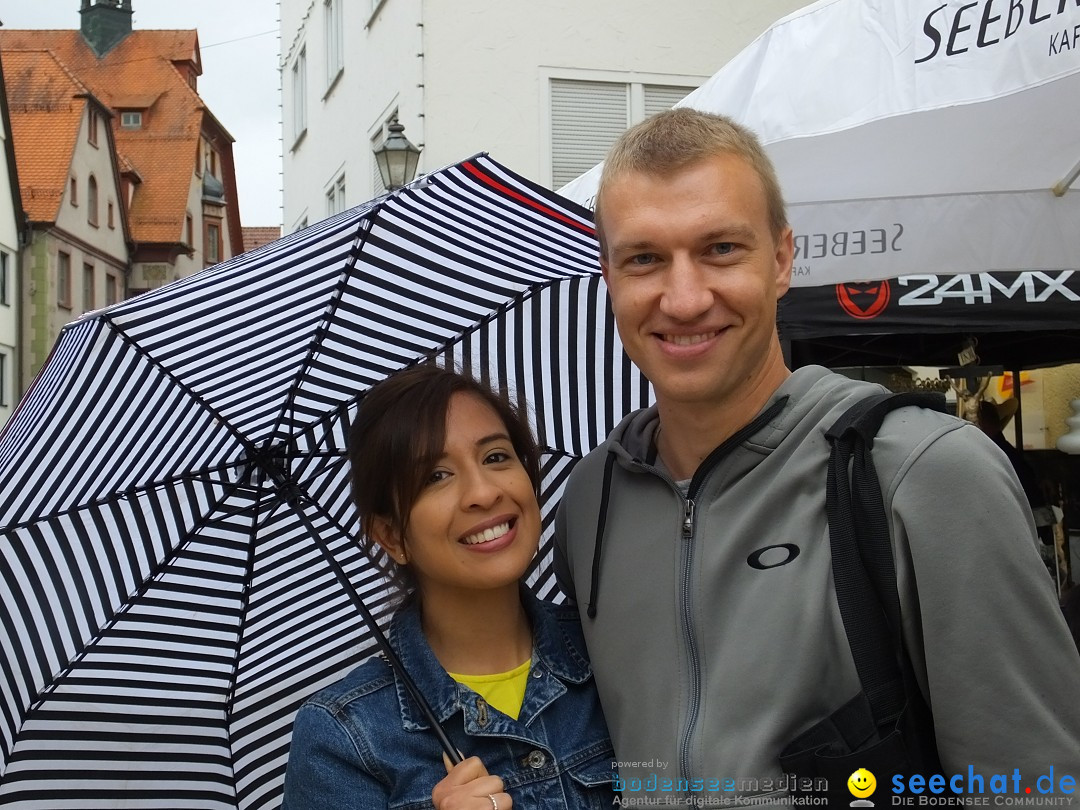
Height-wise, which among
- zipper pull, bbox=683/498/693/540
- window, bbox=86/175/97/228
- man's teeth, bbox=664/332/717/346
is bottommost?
zipper pull, bbox=683/498/693/540

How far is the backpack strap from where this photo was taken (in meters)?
1.62

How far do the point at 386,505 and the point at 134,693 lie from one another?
2.64 feet

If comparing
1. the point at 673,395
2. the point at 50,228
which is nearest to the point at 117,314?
the point at 673,395

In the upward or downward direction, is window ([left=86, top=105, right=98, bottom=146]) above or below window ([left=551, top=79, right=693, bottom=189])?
above

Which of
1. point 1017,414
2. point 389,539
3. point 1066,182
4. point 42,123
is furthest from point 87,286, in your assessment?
point 389,539

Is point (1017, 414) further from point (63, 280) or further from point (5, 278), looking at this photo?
point (63, 280)

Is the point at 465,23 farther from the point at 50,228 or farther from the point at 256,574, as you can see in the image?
the point at 50,228

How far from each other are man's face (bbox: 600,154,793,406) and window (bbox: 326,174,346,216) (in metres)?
15.2

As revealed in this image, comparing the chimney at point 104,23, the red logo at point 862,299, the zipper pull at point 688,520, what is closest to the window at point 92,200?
the chimney at point 104,23

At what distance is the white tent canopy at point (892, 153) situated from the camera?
3752mm

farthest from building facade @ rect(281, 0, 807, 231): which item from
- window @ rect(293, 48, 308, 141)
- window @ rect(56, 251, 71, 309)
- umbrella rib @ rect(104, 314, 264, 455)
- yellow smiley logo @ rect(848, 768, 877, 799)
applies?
window @ rect(56, 251, 71, 309)

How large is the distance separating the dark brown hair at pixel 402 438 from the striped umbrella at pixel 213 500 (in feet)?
0.92

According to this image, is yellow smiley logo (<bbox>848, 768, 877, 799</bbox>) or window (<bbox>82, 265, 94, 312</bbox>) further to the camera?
window (<bbox>82, 265, 94, 312</bbox>)

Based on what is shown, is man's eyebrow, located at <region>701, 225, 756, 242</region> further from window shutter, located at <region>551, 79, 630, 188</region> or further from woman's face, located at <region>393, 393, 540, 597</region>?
window shutter, located at <region>551, 79, 630, 188</region>
